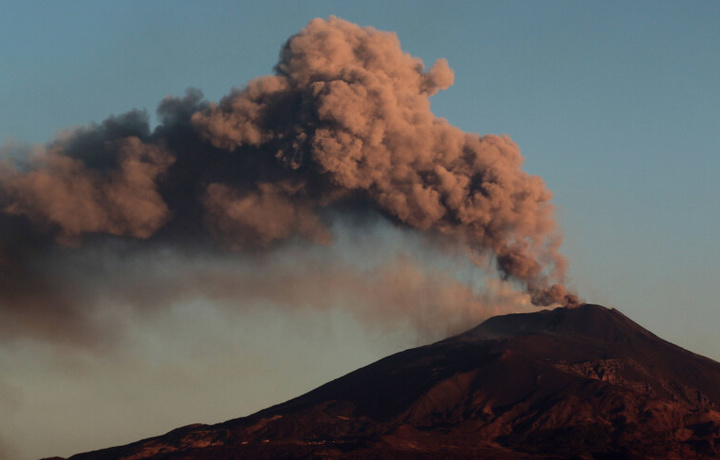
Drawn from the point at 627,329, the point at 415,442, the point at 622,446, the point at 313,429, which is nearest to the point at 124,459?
the point at 313,429

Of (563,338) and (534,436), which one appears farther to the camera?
(563,338)

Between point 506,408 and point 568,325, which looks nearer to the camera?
point 506,408

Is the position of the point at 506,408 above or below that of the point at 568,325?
below

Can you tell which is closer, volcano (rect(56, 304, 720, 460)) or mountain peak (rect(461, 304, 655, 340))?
volcano (rect(56, 304, 720, 460))

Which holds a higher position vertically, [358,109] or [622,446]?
[358,109]

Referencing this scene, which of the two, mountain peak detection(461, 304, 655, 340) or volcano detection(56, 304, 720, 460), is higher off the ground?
mountain peak detection(461, 304, 655, 340)

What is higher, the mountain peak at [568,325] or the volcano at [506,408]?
the mountain peak at [568,325]

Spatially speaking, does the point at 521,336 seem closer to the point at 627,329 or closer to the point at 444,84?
the point at 627,329

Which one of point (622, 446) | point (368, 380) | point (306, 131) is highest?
point (306, 131)
